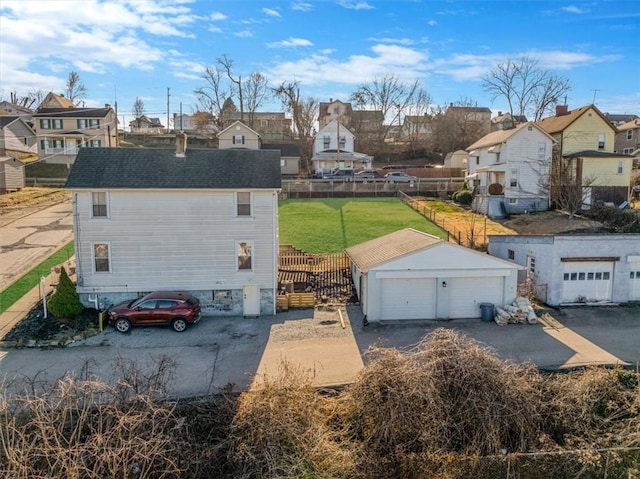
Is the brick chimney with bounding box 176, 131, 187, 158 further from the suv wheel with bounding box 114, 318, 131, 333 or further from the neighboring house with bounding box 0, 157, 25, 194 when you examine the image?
the neighboring house with bounding box 0, 157, 25, 194

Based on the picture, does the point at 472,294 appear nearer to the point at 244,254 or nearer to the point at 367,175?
the point at 244,254

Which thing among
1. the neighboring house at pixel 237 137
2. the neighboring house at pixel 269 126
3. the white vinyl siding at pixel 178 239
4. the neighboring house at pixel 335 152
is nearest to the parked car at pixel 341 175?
the neighboring house at pixel 335 152

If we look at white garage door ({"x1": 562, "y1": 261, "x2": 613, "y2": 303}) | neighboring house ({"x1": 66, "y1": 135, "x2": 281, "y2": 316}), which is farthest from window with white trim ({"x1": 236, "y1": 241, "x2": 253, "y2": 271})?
white garage door ({"x1": 562, "y1": 261, "x2": 613, "y2": 303})

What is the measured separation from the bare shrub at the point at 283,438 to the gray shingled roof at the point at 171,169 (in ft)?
37.1

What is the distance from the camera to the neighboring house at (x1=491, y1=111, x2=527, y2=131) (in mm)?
50500

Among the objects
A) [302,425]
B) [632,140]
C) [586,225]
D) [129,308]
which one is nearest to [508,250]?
[586,225]

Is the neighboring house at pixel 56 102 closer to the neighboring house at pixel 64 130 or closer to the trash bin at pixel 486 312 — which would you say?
the neighboring house at pixel 64 130

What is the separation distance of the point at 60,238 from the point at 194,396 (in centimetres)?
2273

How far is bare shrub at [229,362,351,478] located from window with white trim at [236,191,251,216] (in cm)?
1068

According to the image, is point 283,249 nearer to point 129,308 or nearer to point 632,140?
point 129,308

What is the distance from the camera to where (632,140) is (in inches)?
2470

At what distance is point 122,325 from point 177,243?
416 cm

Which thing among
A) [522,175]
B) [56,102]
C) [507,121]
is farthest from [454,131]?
[56,102]

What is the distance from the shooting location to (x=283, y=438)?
11086 mm
